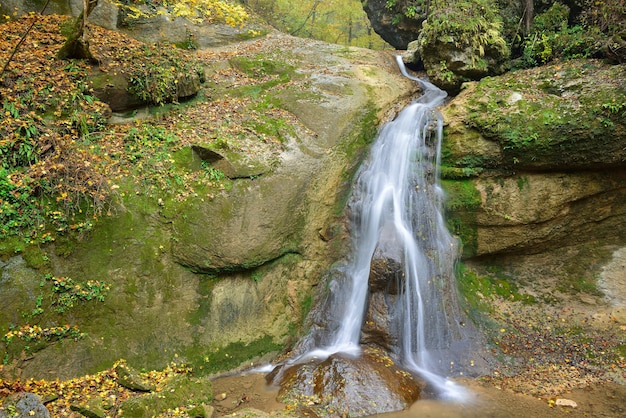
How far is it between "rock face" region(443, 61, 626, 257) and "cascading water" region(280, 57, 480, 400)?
62 cm

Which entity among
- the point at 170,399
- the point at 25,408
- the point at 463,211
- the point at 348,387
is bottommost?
the point at 170,399

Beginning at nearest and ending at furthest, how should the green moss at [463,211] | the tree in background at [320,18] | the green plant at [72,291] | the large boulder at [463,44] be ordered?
the green plant at [72,291]
the green moss at [463,211]
the large boulder at [463,44]
the tree in background at [320,18]

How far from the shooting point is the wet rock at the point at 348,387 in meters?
5.61

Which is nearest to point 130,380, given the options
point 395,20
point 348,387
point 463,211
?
point 348,387

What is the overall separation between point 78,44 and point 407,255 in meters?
8.74

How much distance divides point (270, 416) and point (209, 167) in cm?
506

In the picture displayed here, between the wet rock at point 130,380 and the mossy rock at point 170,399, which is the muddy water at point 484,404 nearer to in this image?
the mossy rock at point 170,399

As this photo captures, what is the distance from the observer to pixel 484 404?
597 centimetres

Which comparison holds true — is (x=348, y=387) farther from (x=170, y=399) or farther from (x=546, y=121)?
(x=546, y=121)

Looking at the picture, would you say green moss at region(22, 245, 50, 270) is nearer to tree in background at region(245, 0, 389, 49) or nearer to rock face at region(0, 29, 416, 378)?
rock face at region(0, 29, 416, 378)

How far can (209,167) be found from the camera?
800cm

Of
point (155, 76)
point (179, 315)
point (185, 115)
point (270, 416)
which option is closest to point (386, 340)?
point (270, 416)

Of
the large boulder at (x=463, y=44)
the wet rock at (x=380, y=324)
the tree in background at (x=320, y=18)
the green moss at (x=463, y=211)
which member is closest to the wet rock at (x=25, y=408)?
the wet rock at (x=380, y=324)

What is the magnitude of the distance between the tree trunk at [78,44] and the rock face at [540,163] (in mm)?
8683
